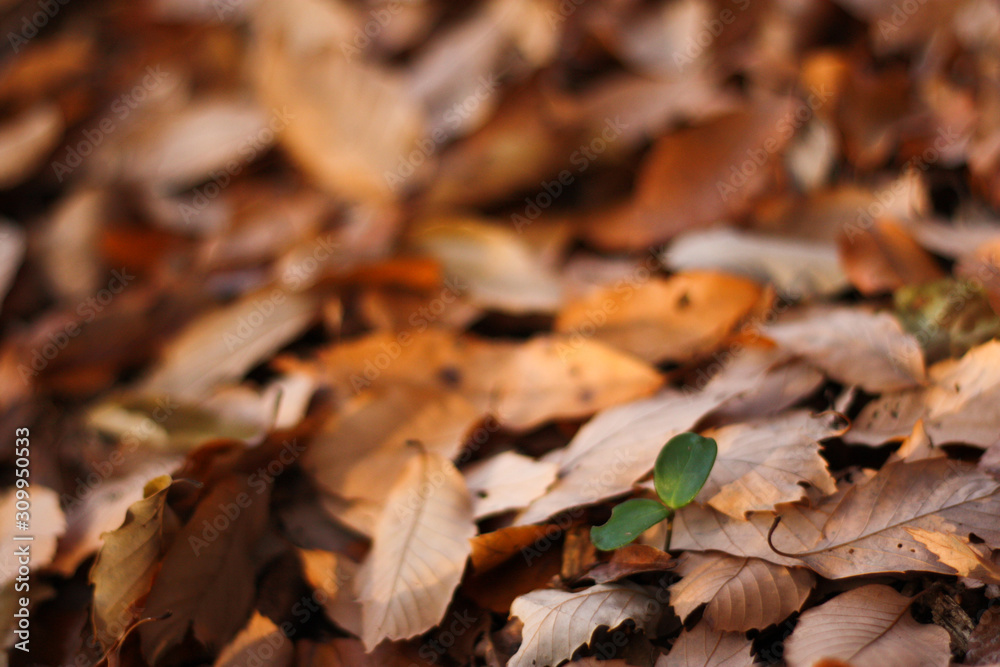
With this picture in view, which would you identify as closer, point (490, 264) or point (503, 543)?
point (503, 543)

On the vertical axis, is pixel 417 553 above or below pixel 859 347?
below

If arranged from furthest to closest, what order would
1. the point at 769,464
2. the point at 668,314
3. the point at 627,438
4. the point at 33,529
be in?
the point at 668,314
the point at 33,529
the point at 627,438
the point at 769,464

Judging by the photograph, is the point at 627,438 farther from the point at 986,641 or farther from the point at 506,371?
the point at 986,641

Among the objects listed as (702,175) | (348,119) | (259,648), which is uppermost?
(348,119)

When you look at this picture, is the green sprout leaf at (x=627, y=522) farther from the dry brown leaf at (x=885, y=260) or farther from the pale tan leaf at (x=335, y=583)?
the dry brown leaf at (x=885, y=260)

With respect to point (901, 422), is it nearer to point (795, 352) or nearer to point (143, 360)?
point (795, 352)

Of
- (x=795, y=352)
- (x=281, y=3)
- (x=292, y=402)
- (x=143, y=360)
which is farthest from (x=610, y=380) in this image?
(x=281, y=3)
